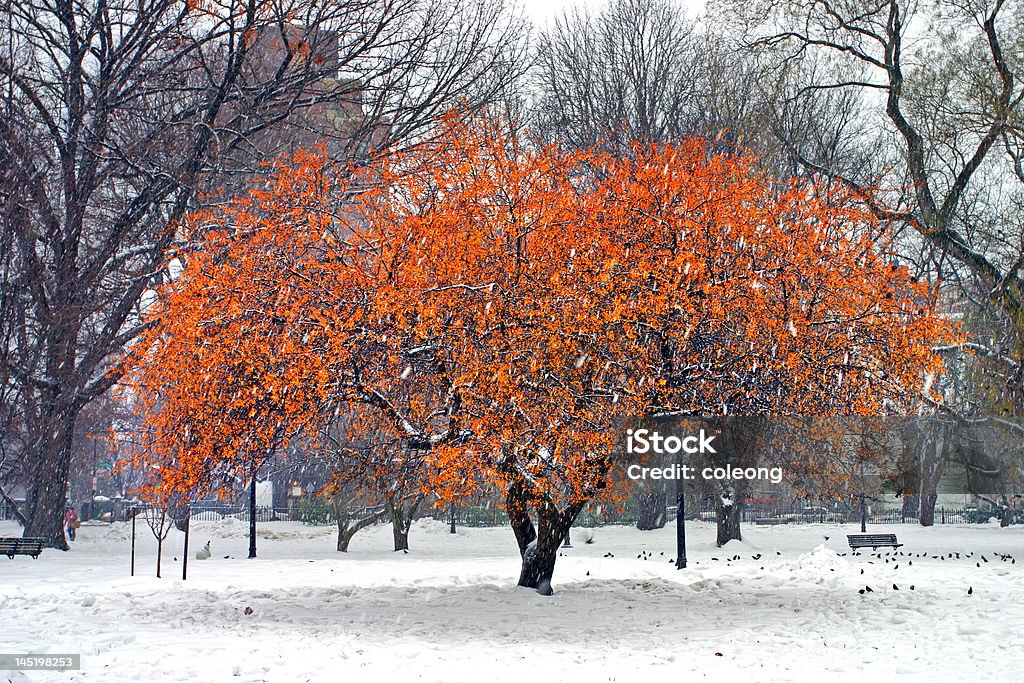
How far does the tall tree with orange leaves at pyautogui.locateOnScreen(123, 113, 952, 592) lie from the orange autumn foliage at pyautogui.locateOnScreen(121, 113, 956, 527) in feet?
0.11

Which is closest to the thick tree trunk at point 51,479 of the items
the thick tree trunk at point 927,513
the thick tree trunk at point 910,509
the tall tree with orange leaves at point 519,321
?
the tall tree with orange leaves at point 519,321

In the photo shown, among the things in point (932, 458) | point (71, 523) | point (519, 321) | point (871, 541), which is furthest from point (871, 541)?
point (71, 523)

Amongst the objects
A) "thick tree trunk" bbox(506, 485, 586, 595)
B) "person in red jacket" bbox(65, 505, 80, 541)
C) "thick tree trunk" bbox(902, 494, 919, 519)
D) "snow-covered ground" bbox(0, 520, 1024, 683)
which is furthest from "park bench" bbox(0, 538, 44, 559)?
"thick tree trunk" bbox(902, 494, 919, 519)

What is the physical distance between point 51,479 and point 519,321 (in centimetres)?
1361

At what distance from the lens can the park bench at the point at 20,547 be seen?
741 inches

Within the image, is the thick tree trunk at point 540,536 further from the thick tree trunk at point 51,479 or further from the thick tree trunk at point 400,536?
the thick tree trunk at point 400,536

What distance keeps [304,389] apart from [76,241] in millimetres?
9480

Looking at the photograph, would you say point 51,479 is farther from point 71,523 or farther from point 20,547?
point 71,523

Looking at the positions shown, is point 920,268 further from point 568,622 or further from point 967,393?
point 568,622

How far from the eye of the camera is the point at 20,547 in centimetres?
1900

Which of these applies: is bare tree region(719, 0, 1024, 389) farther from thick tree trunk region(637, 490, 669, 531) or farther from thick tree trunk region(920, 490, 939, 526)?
thick tree trunk region(920, 490, 939, 526)

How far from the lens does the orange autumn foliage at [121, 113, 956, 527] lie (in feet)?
38.3

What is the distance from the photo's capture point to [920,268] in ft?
75.7

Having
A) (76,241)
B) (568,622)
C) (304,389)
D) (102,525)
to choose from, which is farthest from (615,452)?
(102,525)
